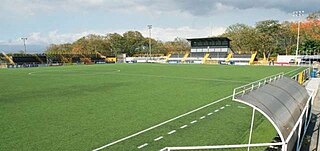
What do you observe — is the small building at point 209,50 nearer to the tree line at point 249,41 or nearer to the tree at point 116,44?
the tree line at point 249,41

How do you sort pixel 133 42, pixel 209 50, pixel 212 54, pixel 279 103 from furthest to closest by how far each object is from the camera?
pixel 133 42 → pixel 209 50 → pixel 212 54 → pixel 279 103

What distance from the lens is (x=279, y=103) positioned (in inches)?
283

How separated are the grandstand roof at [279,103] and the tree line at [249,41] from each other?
74.6m

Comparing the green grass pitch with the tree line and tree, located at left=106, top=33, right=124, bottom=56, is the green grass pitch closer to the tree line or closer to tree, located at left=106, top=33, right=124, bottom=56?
the tree line

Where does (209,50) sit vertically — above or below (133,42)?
below

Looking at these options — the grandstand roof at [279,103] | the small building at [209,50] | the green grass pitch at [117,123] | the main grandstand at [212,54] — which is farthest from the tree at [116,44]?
the grandstand roof at [279,103]

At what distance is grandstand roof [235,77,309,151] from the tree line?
74.6 metres

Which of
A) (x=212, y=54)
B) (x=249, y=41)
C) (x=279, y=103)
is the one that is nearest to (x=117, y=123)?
(x=279, y=103)

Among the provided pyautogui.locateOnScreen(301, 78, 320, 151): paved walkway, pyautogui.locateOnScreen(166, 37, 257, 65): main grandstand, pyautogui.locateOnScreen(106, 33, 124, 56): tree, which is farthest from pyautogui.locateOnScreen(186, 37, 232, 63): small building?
pyautogui.locateOnScreen(301, 78, 320, 151): paved walkway

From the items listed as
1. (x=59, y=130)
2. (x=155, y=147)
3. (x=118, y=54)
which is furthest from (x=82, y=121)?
(x=118, y=54)

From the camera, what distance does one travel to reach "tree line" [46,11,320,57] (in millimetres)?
80312

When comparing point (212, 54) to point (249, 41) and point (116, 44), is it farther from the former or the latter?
point (116, 44)

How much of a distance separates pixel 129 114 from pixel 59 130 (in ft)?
10.9

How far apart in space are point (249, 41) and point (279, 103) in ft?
256
